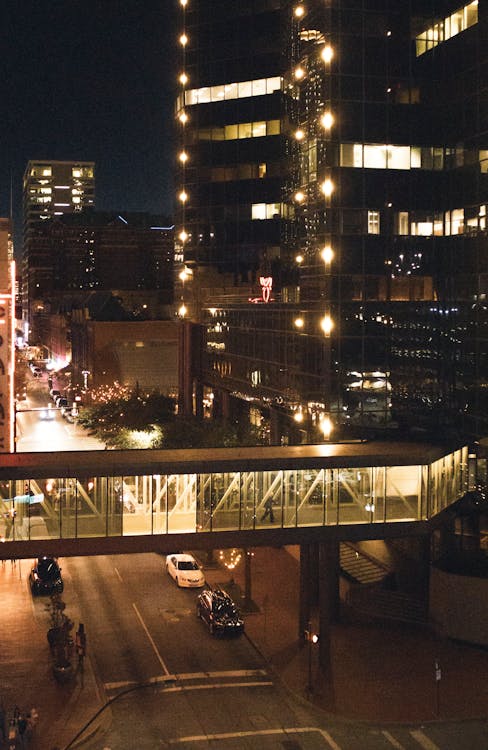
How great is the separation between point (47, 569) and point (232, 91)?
52.6 metres

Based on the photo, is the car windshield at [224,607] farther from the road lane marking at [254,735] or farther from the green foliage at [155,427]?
the green foliage at [155,427]

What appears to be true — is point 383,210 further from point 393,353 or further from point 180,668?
point 180,668

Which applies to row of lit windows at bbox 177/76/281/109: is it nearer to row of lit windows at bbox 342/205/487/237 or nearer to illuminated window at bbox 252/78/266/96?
illuminated window at bbox 252/78/266/96

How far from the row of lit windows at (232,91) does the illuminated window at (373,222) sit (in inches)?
1372

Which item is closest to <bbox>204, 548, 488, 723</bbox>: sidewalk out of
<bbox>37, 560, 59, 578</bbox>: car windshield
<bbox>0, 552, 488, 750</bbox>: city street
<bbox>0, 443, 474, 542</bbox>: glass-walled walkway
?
<bbox>0, 552, 488, 750</bbox>: city street

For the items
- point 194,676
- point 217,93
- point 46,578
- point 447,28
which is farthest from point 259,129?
point 194,676

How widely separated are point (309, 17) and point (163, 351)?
6053 cm

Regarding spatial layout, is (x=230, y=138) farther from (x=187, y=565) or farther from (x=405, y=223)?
(x=187, y=565)

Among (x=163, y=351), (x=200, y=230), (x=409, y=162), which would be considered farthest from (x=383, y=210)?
(x=163, y=351)

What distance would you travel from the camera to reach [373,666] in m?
42.2

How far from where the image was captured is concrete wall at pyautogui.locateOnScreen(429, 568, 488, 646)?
1793 inches

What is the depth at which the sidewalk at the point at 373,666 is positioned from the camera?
1492 inches

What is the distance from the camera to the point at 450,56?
2215 inches

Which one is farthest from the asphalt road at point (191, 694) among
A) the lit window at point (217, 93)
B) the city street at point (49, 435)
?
the lit window at point (217, 93)
